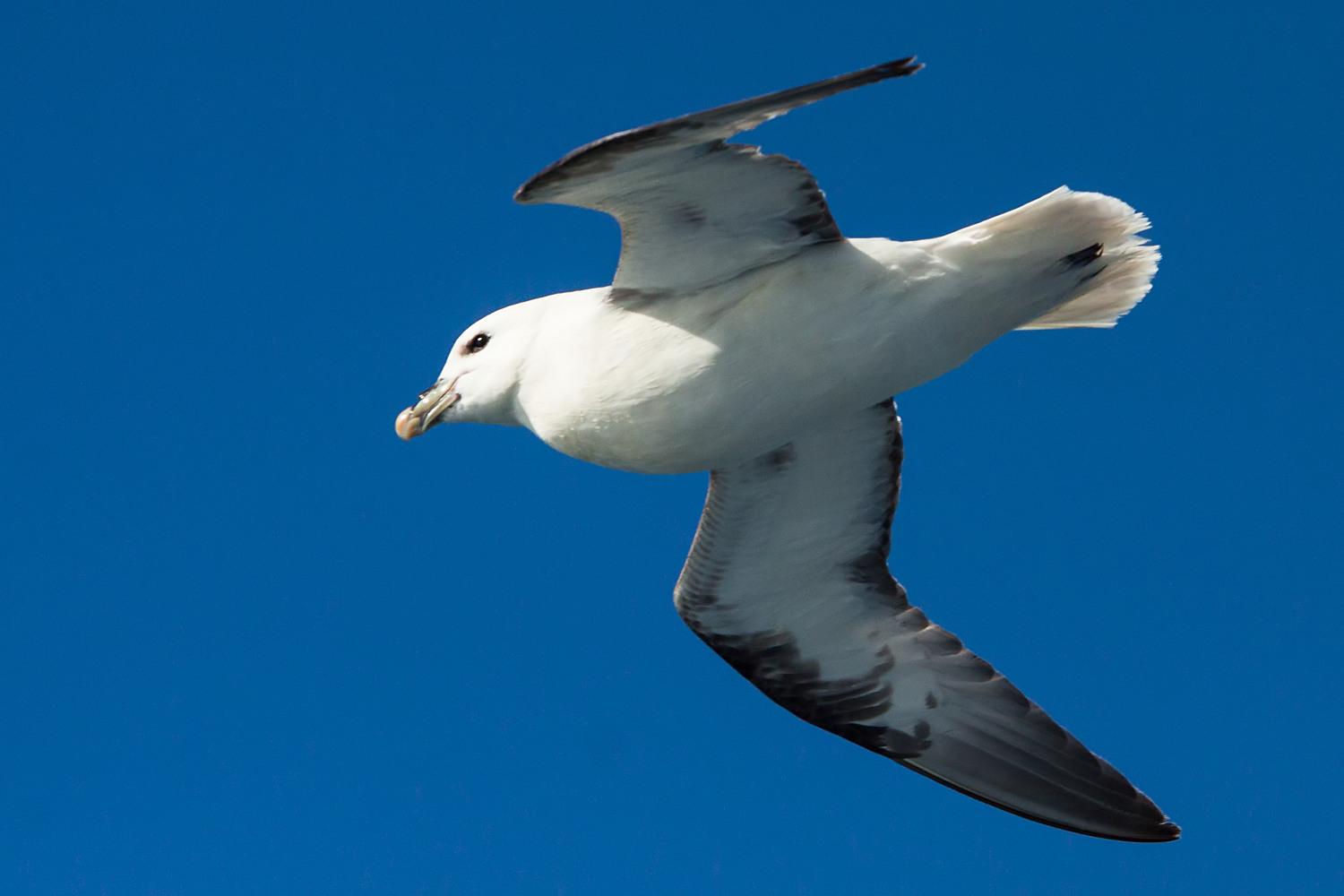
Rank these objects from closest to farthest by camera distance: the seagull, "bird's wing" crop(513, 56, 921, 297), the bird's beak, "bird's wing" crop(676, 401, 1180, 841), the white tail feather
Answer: "bird's wing" crop(513, 56, 921, 297), the seagull, the white tail feather, the bird's beak, "bird's wing" crop(676, 401, 1180, 841)

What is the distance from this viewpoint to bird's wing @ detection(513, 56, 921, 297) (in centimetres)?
541

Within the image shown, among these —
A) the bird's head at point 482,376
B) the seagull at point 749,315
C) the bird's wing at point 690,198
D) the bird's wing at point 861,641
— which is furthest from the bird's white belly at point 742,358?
the bird's wing at point 861,641

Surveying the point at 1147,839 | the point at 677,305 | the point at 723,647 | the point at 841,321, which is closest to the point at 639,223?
the point at 677,305

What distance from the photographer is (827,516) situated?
808 cm

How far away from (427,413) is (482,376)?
1.29 ft

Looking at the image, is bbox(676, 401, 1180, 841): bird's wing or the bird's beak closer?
the bird's beak

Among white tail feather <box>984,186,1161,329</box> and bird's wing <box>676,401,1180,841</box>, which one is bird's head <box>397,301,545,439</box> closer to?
bird's wing <box>676,401,1180,841</box>

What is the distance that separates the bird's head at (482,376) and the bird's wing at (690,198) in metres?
0.68

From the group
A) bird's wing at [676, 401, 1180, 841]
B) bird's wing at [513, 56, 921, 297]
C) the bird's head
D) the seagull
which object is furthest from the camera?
bird's wing at [676, 401, 1180, 841]

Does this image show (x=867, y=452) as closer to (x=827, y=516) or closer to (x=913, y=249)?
(x=827, y=516)

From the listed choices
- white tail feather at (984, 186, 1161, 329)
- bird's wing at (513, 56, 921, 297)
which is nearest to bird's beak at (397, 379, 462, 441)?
bird's wing at (513, 56, 921, 297)

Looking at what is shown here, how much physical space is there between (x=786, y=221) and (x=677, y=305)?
0.61m

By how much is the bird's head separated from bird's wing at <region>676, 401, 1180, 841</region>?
4.58 feet

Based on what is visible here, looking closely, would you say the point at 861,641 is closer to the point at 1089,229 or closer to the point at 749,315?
the point at 749,315
